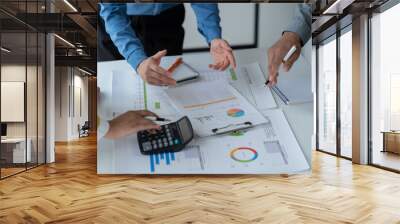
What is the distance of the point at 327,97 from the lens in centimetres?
1027

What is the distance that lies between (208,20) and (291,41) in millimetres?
1439

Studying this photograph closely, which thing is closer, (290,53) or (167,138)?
(167,138)

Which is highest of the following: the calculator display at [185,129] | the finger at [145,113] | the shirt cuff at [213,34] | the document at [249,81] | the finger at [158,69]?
the shirt cuff at [213,34]

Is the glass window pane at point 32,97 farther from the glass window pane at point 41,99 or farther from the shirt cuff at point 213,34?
the shirt cuff at point 213,34

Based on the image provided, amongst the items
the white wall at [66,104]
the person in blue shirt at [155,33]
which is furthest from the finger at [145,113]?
the white wall at [66,104]

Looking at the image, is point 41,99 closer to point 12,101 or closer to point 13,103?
point 13,103

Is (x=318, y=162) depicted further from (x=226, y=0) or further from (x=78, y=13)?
(x=78, y=13)

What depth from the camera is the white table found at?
21.4ft

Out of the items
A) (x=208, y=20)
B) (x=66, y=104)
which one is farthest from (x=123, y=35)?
(x=66, y=104)

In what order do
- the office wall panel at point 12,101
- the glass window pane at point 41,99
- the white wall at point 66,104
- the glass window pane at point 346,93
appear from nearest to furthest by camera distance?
the office wall panel at point 12,101
the glass window pane at point 41,99
the glass window pane at point 346,93
the white wall at point 66,104

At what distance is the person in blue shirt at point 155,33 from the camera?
6.32 metres

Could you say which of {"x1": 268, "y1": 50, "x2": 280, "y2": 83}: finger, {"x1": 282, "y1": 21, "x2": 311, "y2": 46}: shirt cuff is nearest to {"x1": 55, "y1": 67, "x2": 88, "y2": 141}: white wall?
{"x1": 268, "y1": 50, "x2": 280, "y2": 83}: finger

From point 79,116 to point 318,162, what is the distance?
41.0 ft

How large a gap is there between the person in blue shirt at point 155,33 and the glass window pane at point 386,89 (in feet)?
9.98
